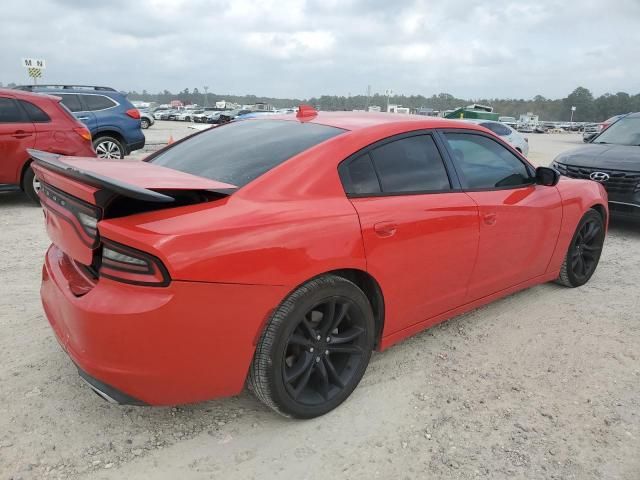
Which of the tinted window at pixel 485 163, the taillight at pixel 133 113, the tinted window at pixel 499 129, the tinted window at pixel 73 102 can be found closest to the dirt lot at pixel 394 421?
the tinted window at pixel 485 163

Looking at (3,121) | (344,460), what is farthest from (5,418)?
(3,121)

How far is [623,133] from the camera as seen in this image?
24.4 feet

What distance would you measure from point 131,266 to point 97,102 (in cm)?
959

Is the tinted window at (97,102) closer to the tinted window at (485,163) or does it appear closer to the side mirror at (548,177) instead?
the tinted window at (485,163)

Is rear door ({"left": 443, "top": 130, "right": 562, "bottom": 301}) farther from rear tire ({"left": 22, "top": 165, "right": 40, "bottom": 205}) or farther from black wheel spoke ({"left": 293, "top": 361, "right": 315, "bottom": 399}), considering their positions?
rear tire ({"left": 22, "top": 165, "right": 40, "bottom": 205})

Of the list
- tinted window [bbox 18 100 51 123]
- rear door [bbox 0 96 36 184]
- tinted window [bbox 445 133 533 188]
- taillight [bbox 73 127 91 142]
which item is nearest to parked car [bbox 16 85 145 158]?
taillight [bbox 73 127 91 142]

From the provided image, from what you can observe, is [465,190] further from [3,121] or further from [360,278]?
[3,121]

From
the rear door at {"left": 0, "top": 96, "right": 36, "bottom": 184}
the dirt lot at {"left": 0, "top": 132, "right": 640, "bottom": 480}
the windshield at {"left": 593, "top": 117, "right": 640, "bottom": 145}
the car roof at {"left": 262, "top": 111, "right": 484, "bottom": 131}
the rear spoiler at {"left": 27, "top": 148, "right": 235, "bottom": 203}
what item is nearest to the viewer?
the rear spoiler at {"left": 27, "top": 148, "right": 235, "bottom": 203}

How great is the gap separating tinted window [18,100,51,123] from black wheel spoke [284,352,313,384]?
6222mm

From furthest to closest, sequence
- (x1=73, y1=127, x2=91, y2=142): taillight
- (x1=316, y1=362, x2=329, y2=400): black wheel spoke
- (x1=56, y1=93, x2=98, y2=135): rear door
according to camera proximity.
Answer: (x1=56, y1=93, x2=98, y2=135): rear door, (x1=73, y1=127, x2=91, y2=142): taillight, (x1=316, y1=362, x2=329, y2=400): black wheel spoke

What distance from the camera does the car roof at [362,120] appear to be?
9.74 ft

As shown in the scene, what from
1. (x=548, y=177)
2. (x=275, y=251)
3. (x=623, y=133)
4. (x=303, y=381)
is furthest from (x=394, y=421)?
(x=623, y=133)

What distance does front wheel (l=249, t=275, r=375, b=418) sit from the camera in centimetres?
228

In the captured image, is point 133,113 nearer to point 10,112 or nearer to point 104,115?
point 104,115
